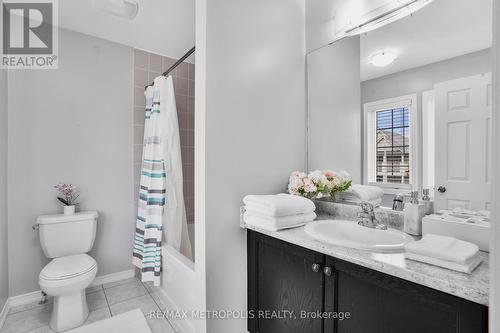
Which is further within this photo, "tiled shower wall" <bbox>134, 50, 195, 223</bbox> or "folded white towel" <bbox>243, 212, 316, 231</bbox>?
"tiled shower wall" <bbox>134, 50, 195, 223</bbox>

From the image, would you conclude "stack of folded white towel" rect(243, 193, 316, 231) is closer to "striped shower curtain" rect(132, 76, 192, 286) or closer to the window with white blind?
the window with white blind

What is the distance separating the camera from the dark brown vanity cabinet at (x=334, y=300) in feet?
2.61

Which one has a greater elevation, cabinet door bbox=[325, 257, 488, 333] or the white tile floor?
cabinet door bbox=[325, 257, 488, 333]

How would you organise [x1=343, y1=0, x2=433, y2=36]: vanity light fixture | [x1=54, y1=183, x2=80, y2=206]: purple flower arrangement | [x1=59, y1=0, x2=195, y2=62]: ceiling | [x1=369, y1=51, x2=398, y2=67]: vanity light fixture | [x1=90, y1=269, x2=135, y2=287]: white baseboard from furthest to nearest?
[x1=90, y1=269, x2=135, y2=287]: white baseboard → [x1=54, y1=183, x2=80, y2=206]: purple flower arrangement → [x1=59, y1=0, x2=195, y2=62]: ceiling → [x1=369, y1=51, x2=398, y2=67]: vanity light fixture → [x1=343, y1=0, x2=433, y2=36]: vanity light fixture

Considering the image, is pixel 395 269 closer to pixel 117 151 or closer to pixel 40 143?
pixel 117 151

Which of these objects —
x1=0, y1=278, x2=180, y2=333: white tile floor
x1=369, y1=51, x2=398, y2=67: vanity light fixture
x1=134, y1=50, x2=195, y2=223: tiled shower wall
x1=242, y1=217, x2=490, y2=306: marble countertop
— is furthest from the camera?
x1=134, y1=50, x2=195, y2=223: tiled shower wall

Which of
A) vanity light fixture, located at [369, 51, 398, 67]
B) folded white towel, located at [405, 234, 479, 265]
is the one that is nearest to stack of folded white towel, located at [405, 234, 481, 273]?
folded white towel, located at [405, 234, 479, 265]

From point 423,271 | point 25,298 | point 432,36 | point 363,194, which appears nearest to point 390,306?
point 423,271

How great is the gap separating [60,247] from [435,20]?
3067 mm

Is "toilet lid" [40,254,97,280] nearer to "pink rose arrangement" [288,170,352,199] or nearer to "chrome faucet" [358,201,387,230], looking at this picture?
"pink rose arrangement" [288,170,352,199]

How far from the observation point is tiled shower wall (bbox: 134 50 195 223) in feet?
8.79

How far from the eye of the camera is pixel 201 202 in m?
1.44

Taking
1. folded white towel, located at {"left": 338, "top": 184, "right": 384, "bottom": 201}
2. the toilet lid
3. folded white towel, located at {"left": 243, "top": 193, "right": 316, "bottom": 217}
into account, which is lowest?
Result: the toilet lid

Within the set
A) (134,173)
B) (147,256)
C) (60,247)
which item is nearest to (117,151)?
(134,173)
